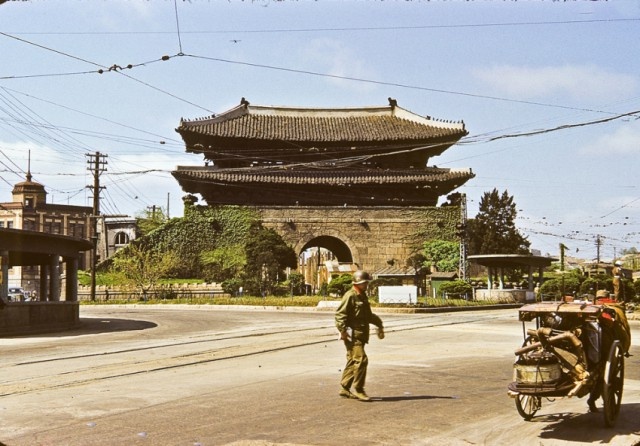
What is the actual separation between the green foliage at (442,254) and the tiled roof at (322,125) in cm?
751

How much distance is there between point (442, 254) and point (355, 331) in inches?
1821

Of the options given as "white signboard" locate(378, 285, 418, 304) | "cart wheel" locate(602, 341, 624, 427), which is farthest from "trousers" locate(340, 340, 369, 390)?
"white signboard" locate(378, 285, 418, 304)

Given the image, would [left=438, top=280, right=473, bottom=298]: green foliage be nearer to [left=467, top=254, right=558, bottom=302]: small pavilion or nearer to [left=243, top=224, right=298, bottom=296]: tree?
[left=467, top=254, right=558, bottom=302]: small pavilion

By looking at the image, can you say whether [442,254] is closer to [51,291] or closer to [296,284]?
[296,284]

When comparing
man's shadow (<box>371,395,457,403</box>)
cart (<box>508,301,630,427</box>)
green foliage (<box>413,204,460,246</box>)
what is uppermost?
green foliage (<box>413,204,460,246</box>)

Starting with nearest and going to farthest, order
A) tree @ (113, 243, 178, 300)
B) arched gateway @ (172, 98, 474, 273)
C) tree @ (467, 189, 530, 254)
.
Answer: tree @ (113, 243, 178, 300)
arched gateway @ (172, 98, 474, 273)
tree @ (467, 189, 530, 254)

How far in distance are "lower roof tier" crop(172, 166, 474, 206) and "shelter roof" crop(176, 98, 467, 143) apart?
258 centimetres

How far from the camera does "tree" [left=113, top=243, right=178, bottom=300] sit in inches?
2058

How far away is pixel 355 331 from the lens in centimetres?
998

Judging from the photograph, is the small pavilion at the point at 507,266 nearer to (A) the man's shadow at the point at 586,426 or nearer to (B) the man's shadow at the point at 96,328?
(B) the man's shadow at the point at 96,328

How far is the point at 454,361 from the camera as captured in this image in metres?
14.7

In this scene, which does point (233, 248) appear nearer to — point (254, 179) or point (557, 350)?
point (254, 179)

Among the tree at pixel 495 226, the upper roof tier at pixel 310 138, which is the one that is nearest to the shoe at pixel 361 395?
the upper roof tier at pixel 310 138

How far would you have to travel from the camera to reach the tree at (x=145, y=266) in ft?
172
